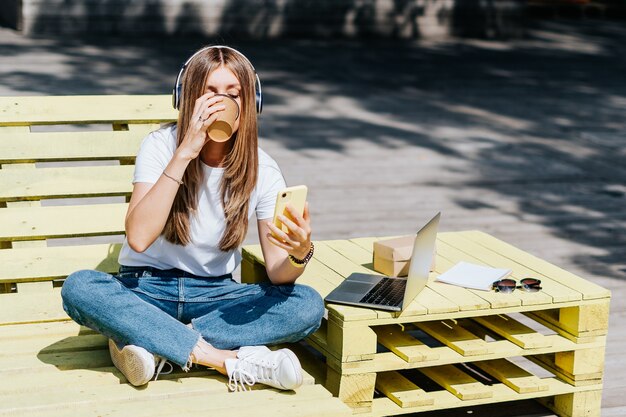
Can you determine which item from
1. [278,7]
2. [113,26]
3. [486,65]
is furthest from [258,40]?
[486,65]

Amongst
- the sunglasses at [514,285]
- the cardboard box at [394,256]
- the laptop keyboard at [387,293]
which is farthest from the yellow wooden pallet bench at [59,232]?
the sunglasses at [514,285]

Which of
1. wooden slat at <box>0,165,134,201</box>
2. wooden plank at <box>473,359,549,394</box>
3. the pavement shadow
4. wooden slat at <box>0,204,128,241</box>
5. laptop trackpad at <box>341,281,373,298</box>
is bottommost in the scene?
the pavement shadow

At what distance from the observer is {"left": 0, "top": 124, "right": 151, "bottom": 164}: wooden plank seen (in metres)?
4.54

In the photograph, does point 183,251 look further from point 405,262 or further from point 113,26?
point 113,26

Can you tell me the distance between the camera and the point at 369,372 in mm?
3674

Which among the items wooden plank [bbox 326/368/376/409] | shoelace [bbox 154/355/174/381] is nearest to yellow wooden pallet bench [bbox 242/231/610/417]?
wooden plank [bbox 326/368/376/409]

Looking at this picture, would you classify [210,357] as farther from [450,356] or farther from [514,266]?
[514,266]

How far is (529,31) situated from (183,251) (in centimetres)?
1278

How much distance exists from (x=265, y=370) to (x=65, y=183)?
155 cm

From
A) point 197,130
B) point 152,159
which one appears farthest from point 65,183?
point 197,130

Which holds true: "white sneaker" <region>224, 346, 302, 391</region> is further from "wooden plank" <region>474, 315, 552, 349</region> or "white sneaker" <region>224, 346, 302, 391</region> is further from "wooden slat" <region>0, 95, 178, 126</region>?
"wooden slat" <region>0, 95, 178, 126</region>

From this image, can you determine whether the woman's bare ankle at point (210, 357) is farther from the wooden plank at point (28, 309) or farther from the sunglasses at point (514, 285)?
the sunglasses at point (514, 285)

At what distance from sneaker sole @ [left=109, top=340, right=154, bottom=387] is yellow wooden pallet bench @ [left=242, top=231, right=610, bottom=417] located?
2.19 ft

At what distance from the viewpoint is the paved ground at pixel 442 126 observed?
6.70 m
